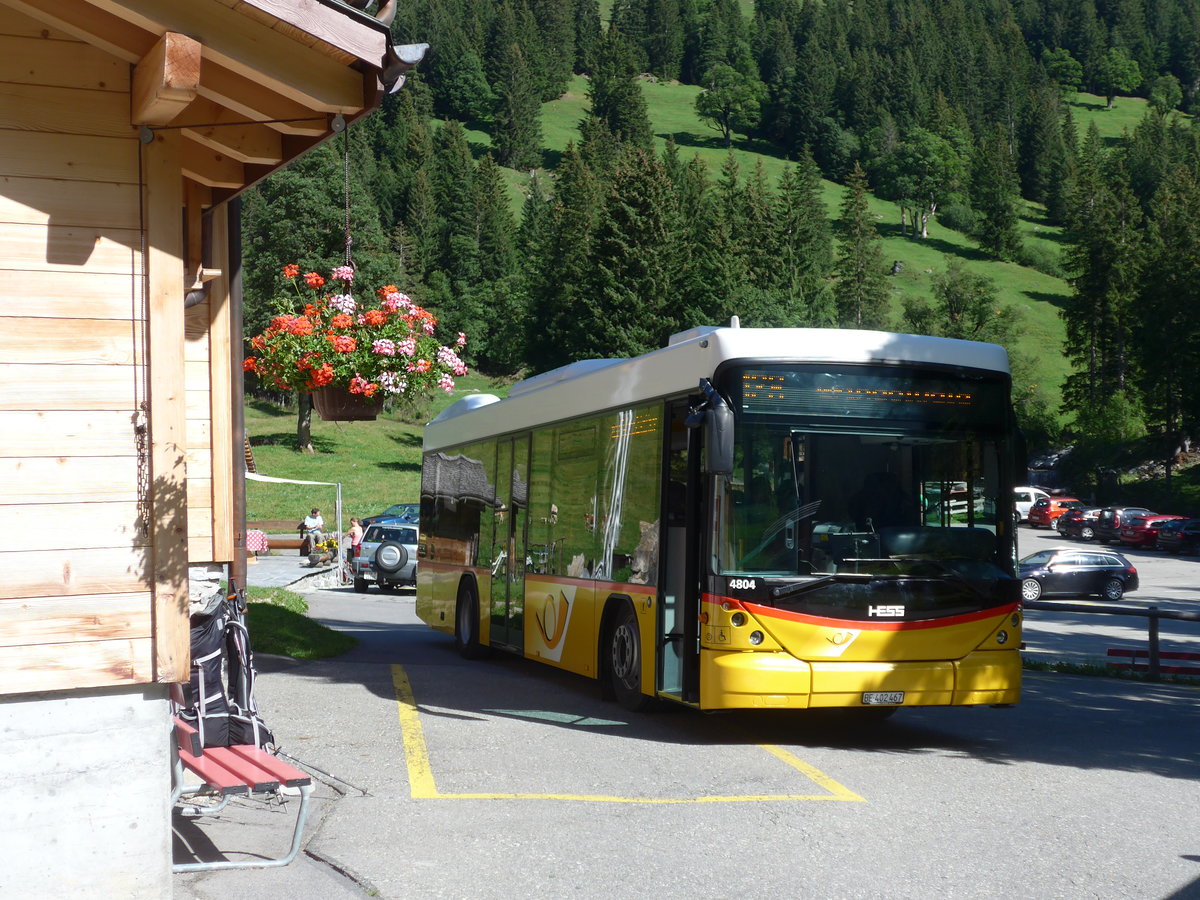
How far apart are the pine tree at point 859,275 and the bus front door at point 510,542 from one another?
89.0 m

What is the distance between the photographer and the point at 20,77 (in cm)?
508

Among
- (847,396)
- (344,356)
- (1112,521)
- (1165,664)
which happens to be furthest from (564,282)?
(847,396)

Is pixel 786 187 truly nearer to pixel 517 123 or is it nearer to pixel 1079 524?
pixel 1079 524

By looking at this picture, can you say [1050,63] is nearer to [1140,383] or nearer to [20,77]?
[1140,383]

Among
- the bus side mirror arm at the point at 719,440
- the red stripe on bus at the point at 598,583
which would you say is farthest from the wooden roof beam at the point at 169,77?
the red stripe on bus at the point at 598,583

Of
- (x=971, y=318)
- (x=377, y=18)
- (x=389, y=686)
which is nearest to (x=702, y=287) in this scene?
(x=971, y=318)

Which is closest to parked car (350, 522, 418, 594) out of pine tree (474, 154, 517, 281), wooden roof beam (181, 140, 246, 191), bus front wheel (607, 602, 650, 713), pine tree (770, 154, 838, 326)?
bus front wheel (607, 602, 650, 713)

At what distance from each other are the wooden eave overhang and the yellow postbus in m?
4.18

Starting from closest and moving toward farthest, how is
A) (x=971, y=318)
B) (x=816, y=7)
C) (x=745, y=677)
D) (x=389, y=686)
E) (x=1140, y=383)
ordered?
1. (x=745, y=677)
2. (x=389, y=686)
3. (x=1140, y=383)
4. (x=971, y=318)
5. (x=816, y=7)

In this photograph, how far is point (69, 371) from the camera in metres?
5.08

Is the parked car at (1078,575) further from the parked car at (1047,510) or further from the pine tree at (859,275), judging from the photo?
the pine tree at (859,275)

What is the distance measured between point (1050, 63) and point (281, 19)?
200248 millimetres

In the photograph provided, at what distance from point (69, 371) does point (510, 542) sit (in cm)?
928

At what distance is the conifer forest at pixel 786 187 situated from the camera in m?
74.9
